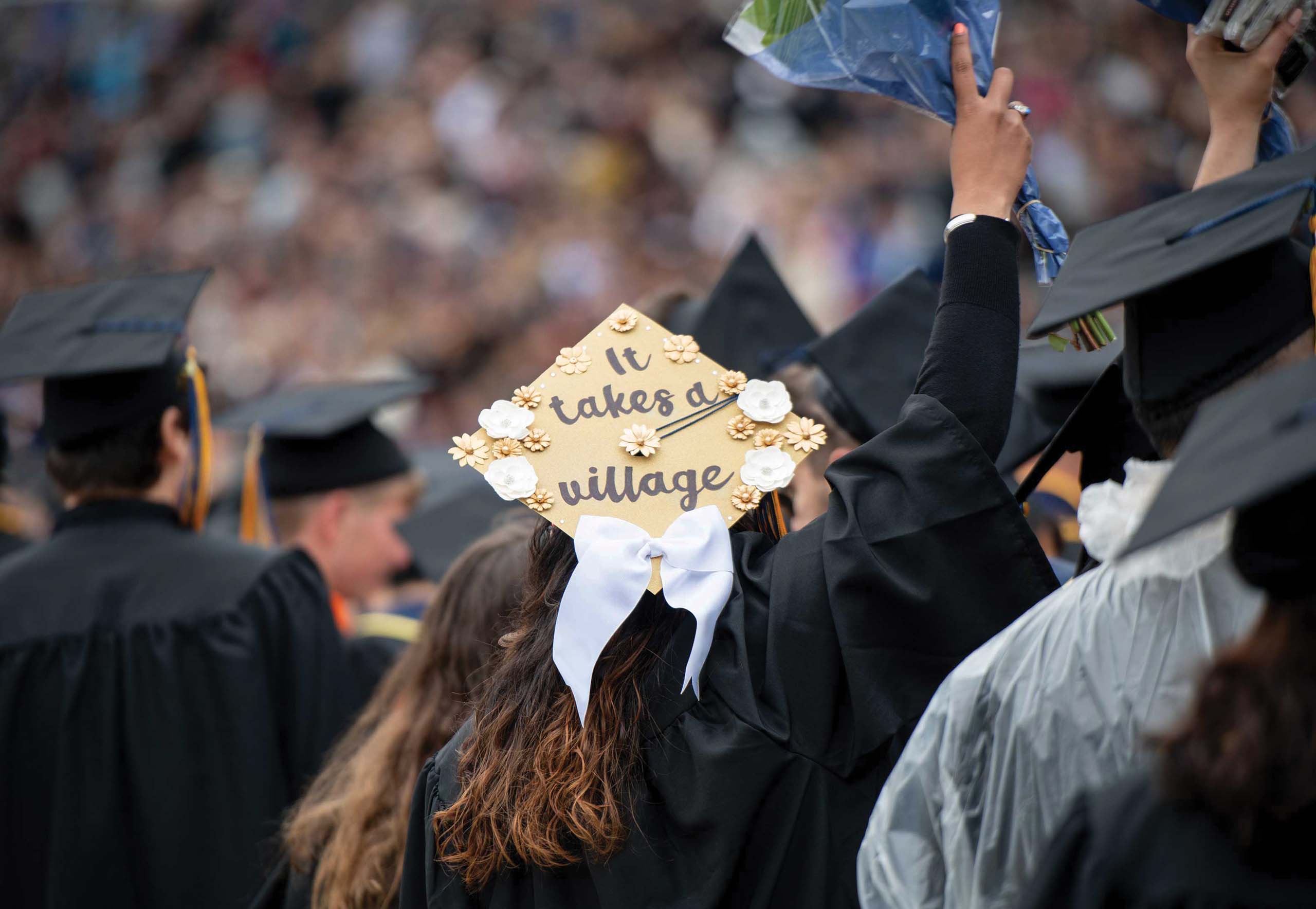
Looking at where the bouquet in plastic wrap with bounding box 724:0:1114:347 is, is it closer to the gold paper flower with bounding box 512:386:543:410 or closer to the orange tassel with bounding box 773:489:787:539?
the orange tassel with bounding box 773:489:787:539

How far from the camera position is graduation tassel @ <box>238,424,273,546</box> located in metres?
3.74

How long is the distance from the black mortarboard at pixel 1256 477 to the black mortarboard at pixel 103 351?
7.73ft

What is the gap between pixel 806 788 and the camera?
1.66 metres

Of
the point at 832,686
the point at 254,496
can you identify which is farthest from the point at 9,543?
the point at 832,686

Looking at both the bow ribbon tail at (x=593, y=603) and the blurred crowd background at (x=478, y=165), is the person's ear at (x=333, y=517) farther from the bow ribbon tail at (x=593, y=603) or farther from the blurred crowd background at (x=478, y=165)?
the blurred crowd background at (x=478, y=165)

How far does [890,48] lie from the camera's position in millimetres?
1903

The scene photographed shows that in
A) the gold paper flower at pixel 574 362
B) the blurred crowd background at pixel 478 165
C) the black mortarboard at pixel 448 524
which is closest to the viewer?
the gold paper flower at pixel 574 362

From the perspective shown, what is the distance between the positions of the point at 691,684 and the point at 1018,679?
1.59 feet

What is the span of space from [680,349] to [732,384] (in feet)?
0.33

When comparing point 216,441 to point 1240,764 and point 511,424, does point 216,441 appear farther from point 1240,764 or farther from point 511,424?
point 1240,764

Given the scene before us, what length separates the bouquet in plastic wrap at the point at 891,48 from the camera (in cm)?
189

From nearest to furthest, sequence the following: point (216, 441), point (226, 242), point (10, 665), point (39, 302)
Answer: point (10, 665) → point (39, 302) → point (216, 441) → point (226, 242)

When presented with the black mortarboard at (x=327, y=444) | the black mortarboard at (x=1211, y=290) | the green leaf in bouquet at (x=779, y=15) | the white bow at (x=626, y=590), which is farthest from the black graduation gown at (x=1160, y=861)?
the black mortarboard at (x=327, y=444)

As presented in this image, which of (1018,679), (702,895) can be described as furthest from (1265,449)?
(702,895)
